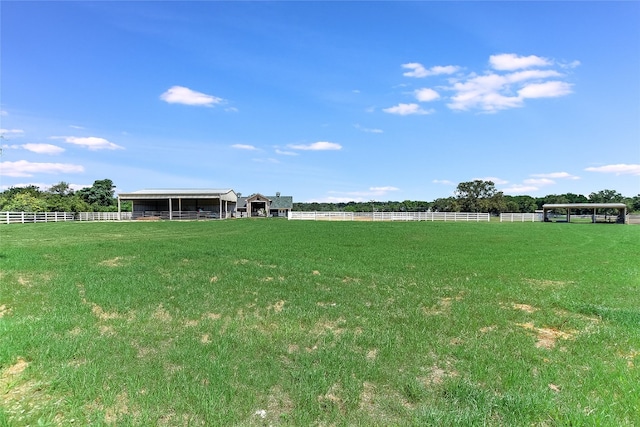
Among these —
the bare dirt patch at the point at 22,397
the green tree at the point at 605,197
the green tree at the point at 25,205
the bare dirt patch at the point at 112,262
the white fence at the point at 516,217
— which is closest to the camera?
the bare dirt patch at the point at 22,397

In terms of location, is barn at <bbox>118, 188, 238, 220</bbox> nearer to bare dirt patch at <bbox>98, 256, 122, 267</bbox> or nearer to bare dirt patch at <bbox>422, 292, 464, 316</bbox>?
bare dirt patch at <bbox>98, 256, 122, 267</bbox>

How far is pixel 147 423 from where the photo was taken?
345cm

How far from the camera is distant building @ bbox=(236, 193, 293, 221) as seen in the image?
6093cm

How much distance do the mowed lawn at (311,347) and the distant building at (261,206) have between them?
50601 millimetres

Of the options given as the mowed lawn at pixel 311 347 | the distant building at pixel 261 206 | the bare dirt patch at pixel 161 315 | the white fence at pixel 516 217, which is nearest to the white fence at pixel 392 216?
the white fence at pixel 516 217

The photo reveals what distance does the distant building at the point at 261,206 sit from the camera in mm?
60931

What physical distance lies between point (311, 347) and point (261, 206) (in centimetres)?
6002

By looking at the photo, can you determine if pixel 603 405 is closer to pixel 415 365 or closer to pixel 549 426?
pixel 549 426

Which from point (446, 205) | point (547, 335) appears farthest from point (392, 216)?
point (547, 335)

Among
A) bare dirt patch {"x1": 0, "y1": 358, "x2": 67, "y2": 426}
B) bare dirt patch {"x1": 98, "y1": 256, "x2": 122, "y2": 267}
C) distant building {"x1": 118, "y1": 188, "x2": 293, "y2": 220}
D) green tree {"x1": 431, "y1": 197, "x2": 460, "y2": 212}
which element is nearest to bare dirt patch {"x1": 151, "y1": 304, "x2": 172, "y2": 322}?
bare dirt patch {"x1": 0, "y1": 358, "x2": 67, "y2": 426}

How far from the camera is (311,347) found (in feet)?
17.5

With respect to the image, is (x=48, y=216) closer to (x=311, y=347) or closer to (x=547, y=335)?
(x=311, y=347)

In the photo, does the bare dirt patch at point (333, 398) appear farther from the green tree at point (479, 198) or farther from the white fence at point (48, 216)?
the green tree at point (479, 198)

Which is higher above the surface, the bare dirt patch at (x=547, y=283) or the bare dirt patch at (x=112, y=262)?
the bare dirt patch at (x=112, y=262)
